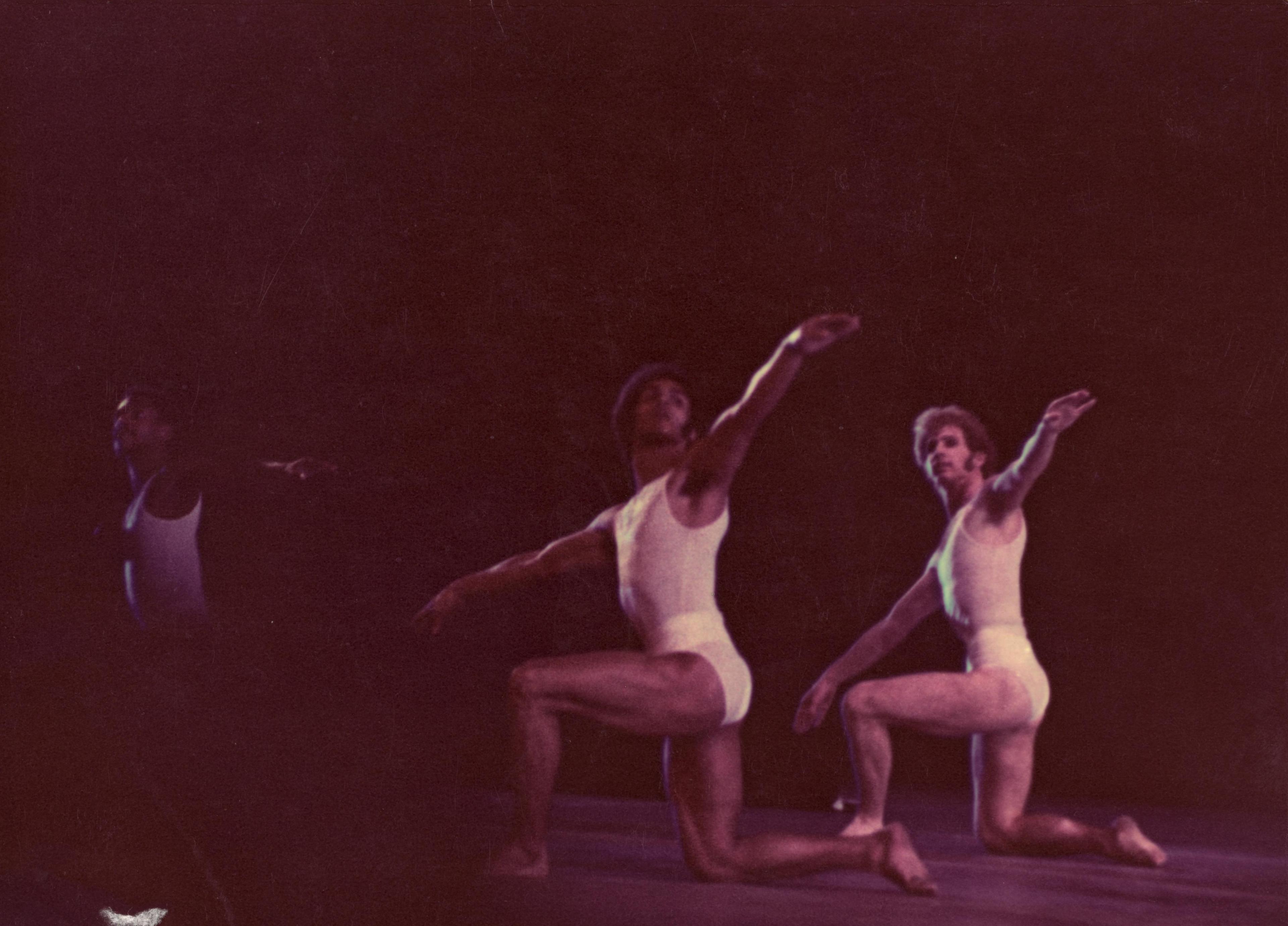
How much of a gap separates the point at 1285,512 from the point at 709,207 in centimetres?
215

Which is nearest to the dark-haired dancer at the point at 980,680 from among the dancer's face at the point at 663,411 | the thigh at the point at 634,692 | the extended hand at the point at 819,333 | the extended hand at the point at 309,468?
the thigh at the point at 634,692

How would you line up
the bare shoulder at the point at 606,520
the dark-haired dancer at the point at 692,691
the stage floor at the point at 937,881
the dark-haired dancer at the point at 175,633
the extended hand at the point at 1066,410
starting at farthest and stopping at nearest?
the dark-haired dancer at the point at 175,633, the bare shoulder at the point at 606,520, the extended hand at the point at 1066,410, the dark-haired dancer at the point at 692,691, the stage floor at the point at 937,881

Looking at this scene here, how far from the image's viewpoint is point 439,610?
3893 millimetres

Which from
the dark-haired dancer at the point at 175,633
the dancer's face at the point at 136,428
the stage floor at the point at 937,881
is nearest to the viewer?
the stage floor at the point at 937,881

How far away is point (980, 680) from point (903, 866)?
62 centimetres

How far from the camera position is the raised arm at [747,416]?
11.2 ft

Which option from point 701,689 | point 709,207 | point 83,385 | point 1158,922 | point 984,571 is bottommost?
point 1158,922

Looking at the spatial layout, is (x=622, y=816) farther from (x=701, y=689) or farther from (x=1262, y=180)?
(x=1262, y=180)

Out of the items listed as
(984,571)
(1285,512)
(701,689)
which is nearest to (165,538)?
(701,689)

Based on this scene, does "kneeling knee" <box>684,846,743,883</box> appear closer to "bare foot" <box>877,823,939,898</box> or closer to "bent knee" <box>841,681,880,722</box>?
"bare foot" <box>877,823,939,898</box>

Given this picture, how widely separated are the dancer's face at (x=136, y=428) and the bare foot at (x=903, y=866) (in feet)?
9.34

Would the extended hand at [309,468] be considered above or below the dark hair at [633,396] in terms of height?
below

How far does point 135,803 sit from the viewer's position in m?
4.05

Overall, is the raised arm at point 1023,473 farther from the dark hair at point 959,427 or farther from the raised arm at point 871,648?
the raised arm at point 871,648
